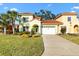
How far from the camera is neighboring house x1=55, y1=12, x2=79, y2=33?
20.9 meters

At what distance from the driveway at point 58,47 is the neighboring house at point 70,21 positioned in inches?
15.2

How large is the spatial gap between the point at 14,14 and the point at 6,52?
120 cm

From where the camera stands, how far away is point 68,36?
21.1 m

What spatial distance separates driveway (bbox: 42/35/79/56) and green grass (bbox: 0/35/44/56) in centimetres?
19

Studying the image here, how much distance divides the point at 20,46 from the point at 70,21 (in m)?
1.75

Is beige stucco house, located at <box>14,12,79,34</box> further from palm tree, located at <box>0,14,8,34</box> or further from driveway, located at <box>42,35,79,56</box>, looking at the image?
palm tree, located at <box>0,14,8,34</box>

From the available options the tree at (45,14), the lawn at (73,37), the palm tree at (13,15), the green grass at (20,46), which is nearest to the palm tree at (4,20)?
the palm tree at (13,15)

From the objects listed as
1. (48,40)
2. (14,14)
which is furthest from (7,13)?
(48,40)

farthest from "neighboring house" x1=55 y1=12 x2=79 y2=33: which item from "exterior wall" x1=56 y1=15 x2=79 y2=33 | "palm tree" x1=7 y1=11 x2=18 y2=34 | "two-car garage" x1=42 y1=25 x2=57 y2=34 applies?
"palm tree" x1=7 y1=11 x2=18 y2=34

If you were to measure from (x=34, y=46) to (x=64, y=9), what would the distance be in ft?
4.76

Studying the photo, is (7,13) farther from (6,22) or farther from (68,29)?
(68,29)

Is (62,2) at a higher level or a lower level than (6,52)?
higher

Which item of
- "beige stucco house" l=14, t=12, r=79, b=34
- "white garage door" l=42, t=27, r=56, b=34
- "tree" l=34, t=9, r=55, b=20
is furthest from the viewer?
"white garage door" l=42, t=27, r=56, b=34

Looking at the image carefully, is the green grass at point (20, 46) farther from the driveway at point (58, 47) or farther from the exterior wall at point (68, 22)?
the exterior wall at point (68, 22)
